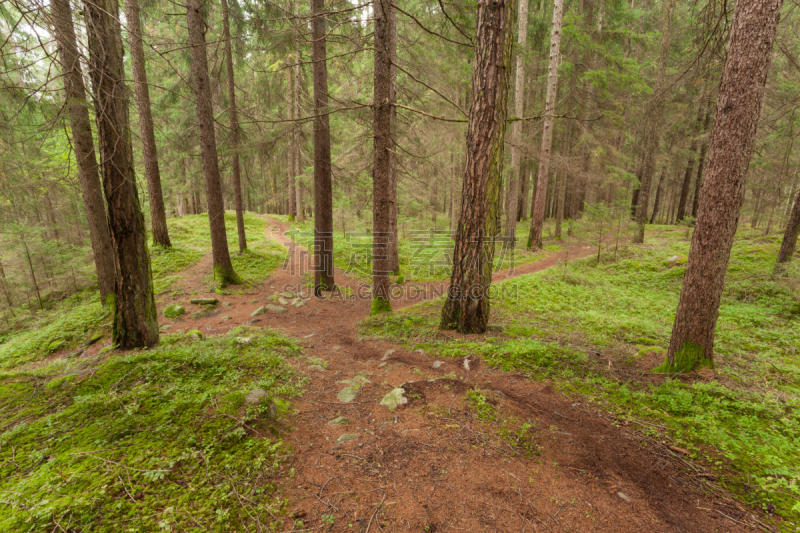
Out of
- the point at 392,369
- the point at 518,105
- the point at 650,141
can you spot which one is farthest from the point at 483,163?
the point at 650,141

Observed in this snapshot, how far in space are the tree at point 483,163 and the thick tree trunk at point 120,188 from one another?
15.0 ft

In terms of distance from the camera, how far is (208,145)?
9344 mm

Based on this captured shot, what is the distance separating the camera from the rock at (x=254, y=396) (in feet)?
10.3

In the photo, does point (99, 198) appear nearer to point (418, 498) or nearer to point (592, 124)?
point (418, 498)

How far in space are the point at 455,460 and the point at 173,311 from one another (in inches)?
330

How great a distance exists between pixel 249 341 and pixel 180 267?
8.79m

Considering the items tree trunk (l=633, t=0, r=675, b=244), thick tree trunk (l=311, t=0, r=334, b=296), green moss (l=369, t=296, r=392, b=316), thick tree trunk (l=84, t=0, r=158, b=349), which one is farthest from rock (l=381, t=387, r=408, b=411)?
tree trunk (l=633, t=0, r=675, b=244)

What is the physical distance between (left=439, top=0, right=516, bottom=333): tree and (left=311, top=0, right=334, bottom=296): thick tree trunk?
4.11 metres

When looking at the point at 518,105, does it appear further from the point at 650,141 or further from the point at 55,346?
the point at 55,346

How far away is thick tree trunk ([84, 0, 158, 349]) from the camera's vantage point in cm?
353

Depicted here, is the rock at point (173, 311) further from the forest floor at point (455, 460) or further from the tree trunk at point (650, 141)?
the tree trunk at point (650, 141)

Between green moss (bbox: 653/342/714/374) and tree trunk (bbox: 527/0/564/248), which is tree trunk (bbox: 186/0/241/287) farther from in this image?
tree trunk (bbox: 527/0/564/248)

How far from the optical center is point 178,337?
5.50 metres

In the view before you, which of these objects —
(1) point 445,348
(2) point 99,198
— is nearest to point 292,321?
(1) point 445,348
